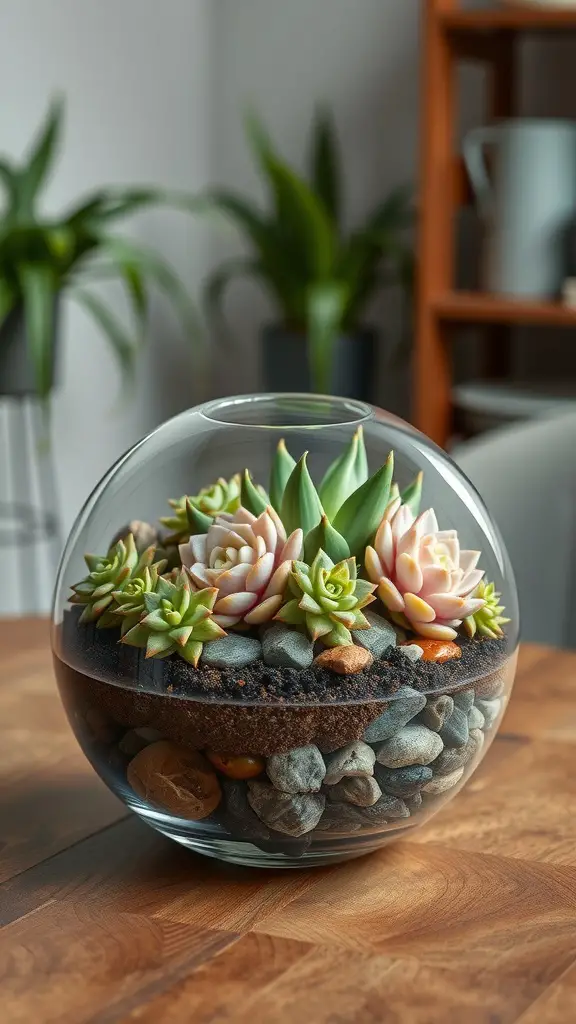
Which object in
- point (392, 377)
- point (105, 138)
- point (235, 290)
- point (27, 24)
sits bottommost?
point (392, 377)

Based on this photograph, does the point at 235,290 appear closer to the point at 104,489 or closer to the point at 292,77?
the point at 292,77

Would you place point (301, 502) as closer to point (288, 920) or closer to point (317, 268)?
point (288, 920)

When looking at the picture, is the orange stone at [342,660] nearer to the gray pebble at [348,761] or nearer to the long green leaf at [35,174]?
the gray pebble at [348,761]

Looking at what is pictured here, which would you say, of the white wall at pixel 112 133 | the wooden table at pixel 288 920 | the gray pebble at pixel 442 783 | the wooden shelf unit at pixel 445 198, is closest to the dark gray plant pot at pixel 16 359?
the white wall at pixel 112 133

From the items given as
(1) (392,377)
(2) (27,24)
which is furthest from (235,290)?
(2) (27,24)

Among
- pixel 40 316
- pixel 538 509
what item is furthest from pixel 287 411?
pixel 40 316

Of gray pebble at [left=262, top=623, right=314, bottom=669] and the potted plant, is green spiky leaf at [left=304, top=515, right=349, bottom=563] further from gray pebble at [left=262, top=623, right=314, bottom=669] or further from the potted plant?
the potted plant

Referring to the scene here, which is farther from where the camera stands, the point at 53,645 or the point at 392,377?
the point at 392,377
